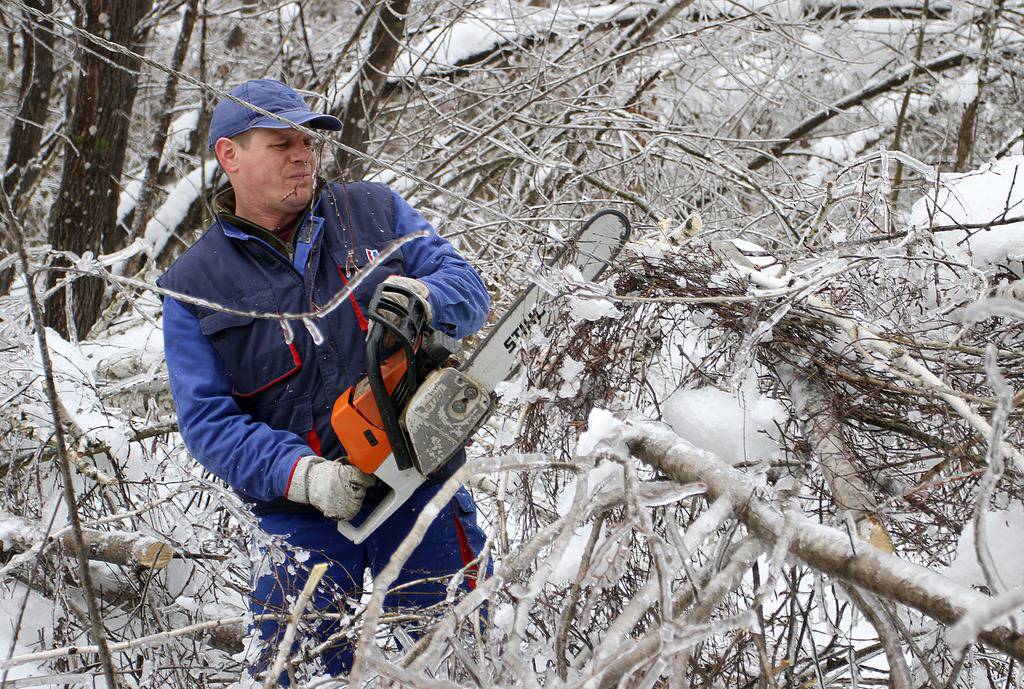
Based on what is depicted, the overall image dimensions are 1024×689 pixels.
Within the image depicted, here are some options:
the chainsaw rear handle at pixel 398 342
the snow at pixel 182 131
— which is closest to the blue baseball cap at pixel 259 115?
the chainsaw rear handle at pixel 398 342

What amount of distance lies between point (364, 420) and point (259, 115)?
1069mm

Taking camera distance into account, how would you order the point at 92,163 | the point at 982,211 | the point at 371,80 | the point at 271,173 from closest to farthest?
1. the point at 982,211
2. the point at 271,173
3. the point at 92,163
4. the point at 371,80

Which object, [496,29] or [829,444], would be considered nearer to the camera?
[829,444]

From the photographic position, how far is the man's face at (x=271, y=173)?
2.73 m

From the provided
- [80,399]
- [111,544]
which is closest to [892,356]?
[111,544]

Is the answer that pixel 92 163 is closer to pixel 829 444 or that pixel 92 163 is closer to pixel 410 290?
pixel 410 290

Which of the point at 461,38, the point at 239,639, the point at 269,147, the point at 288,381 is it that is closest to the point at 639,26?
the point at 461,38

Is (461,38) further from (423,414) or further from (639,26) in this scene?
(423,414)

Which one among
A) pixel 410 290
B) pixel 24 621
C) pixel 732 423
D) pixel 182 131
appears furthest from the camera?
pixel 182 131

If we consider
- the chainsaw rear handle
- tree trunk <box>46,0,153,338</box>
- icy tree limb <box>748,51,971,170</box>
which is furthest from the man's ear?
icy tree limb <box>748,51,971,170</box>

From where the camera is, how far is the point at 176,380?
2584mm

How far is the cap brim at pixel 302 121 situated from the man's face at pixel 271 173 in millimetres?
29

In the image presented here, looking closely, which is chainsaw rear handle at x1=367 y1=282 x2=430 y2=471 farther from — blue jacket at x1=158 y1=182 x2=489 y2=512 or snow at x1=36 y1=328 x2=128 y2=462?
snow at x1=36 y1=328 x2=128 y2=462

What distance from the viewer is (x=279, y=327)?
2.62 metres
